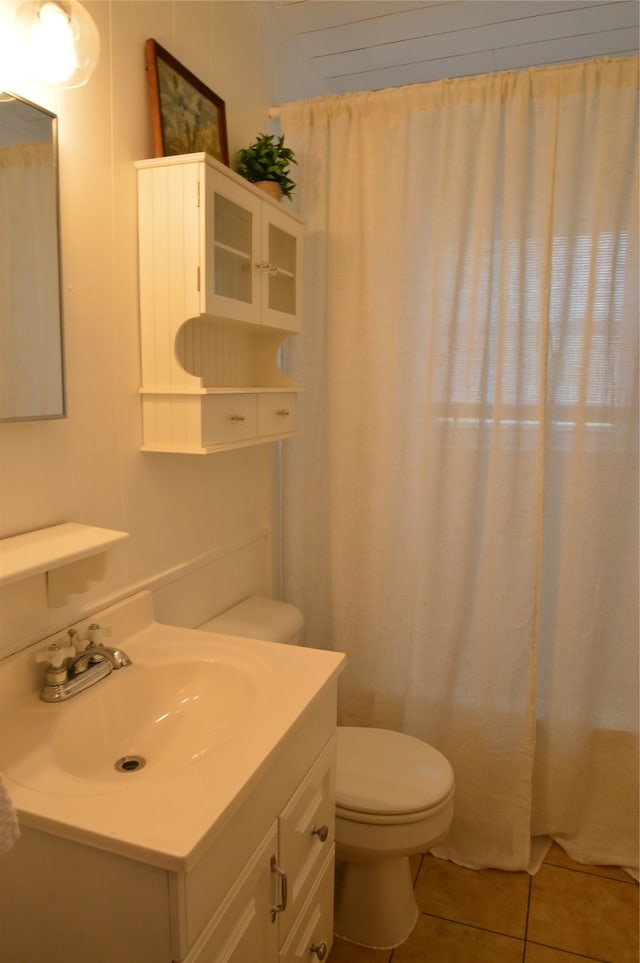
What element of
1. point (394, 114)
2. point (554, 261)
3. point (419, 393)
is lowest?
point (419, 393)

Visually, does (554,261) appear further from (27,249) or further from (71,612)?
(71,612)

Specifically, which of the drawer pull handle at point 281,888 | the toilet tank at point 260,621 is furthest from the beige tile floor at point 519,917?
the toilet tank at point 260,621

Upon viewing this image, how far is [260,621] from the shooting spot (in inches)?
70.1

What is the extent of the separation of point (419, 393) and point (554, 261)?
495mm

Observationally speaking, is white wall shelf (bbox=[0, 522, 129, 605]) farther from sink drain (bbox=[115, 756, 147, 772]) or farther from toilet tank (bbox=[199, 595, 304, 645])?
toilet tank (bbox=[199, 595, 304, 645])

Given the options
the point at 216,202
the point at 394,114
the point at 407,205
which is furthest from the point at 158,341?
the point at 394,114

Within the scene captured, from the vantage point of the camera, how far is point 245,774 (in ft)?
3.06

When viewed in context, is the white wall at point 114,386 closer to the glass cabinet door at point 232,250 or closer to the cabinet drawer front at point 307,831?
the glass cabinet door at point 232,250

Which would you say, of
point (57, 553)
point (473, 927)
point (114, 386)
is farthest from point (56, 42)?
point (473, 927)

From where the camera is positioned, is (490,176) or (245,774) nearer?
(245,774)

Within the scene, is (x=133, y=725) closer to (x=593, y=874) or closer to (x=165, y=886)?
(x=165, y=886)

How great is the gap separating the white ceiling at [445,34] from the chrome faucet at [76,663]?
171 centimetres

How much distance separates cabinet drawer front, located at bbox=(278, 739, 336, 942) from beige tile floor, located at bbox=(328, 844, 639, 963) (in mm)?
510

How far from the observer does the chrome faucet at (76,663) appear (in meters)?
1.14
